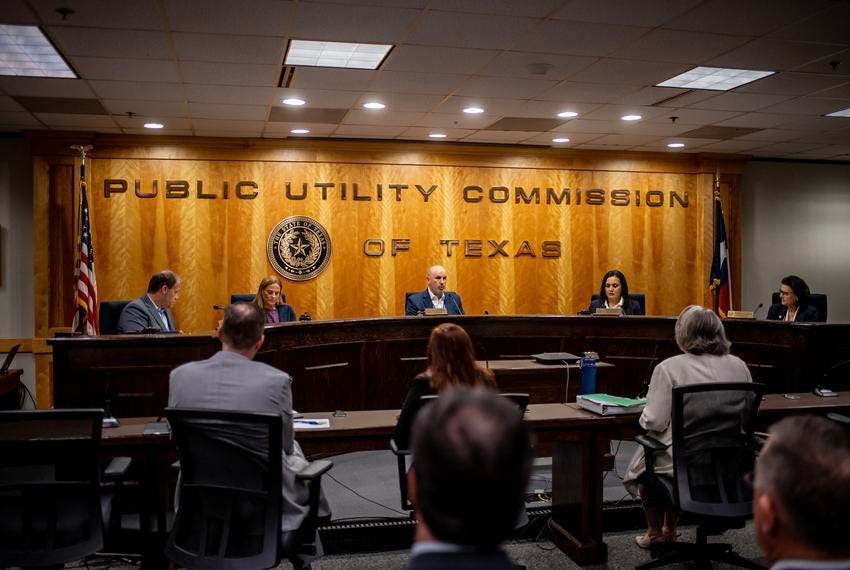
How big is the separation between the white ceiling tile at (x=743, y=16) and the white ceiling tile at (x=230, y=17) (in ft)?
7.84

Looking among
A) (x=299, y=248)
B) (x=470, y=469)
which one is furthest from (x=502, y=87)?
(x=470, y=469)

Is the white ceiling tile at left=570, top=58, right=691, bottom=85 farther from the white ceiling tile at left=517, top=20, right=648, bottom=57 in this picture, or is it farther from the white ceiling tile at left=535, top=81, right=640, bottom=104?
the white ceiling tile at left=517, top=20, right=648, bottom=57

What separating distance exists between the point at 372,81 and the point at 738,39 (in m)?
2.70

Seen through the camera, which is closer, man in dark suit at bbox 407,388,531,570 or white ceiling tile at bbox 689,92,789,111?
man in dark suit at bbox 407,388,531,570

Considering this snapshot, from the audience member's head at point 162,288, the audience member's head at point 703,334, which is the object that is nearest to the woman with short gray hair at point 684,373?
the audience member's head at point 703,334

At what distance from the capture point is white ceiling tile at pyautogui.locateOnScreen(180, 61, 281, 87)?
5.51 metres

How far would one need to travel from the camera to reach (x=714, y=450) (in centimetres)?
325

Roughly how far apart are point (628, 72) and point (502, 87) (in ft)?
3.42

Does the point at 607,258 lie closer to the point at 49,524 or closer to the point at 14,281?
the point at 14,281

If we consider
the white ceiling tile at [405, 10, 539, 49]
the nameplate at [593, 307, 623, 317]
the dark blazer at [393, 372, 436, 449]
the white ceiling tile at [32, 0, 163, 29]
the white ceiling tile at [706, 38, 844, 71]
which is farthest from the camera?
the nameplate at [593, 307, 623, 317]

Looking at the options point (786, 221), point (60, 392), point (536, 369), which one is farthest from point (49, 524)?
point (786, 221)

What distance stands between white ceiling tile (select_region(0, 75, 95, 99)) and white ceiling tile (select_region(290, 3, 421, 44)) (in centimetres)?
232

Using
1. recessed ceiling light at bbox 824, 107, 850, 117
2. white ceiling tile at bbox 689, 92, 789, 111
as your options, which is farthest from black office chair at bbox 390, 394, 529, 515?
recessed ceiling light at bbox 824, 107, 850, 117

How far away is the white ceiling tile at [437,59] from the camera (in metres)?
5.20
